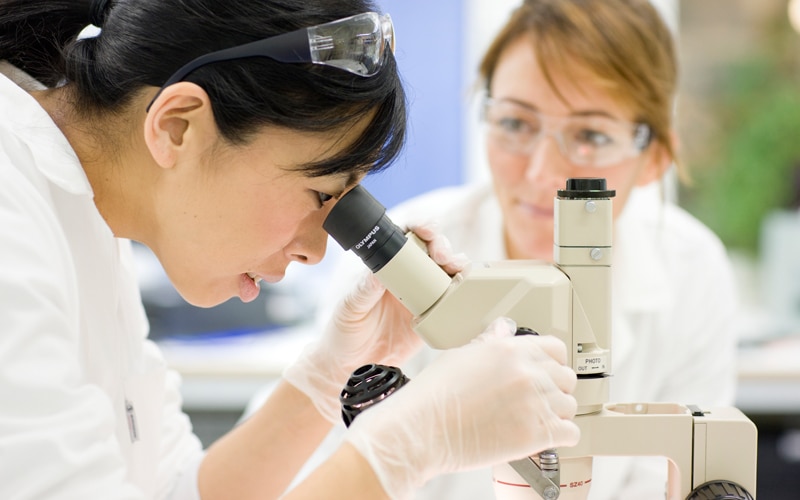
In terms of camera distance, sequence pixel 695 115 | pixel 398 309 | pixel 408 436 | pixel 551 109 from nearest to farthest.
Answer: pixel 408 436, pixel 398 309, pixel 551 109, pixel 695 115

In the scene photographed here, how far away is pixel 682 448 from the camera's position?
1.09m

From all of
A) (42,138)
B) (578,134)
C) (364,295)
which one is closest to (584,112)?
(578,134)

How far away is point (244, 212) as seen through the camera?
1155 mm

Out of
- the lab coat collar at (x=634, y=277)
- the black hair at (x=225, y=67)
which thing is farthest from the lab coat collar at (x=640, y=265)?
the black hair at (x=225, y=67)

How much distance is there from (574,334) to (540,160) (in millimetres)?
765

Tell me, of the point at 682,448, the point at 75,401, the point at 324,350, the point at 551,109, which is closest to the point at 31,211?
the point at 75,401

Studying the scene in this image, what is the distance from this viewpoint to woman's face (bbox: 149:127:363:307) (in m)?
1.11

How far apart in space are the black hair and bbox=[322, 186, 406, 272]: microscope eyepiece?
0.19 ft

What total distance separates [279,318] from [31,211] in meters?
2.24

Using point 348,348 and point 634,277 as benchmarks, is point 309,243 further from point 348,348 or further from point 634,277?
point 634,277

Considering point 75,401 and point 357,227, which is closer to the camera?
point 75,401

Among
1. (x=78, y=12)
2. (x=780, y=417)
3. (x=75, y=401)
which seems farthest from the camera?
(x=780, y=417)

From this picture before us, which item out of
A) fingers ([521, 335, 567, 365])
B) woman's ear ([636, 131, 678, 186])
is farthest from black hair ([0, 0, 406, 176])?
woman's ear ([636, 131, 678, 186])

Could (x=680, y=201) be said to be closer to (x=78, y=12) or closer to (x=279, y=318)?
(x=279, y=318)
